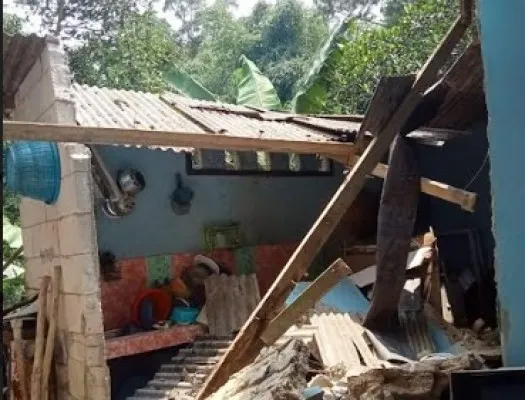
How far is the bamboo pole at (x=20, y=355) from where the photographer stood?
683 cm

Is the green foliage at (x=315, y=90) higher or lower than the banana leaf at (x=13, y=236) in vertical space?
higher

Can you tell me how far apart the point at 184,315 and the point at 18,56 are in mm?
3530

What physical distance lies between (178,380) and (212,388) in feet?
8.87

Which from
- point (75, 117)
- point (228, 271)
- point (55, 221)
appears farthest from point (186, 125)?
point (228, 271)

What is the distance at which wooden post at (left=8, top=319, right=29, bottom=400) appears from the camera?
6.83 m

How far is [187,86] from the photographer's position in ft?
39.5

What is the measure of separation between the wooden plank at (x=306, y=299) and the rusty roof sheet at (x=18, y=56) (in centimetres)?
372

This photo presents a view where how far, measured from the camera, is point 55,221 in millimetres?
6941

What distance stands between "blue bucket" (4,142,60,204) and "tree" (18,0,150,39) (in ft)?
34.6

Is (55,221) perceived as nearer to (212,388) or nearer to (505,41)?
(212,388)

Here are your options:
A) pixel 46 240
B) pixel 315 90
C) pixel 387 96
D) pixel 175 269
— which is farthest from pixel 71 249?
pixel 315 90

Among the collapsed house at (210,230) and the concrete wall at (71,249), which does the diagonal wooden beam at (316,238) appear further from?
the concrete wall at (71,249)

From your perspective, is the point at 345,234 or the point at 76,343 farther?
the point at 345,234

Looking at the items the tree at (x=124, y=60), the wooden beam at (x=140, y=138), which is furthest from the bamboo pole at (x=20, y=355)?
the tree at (x=124, y=60)
